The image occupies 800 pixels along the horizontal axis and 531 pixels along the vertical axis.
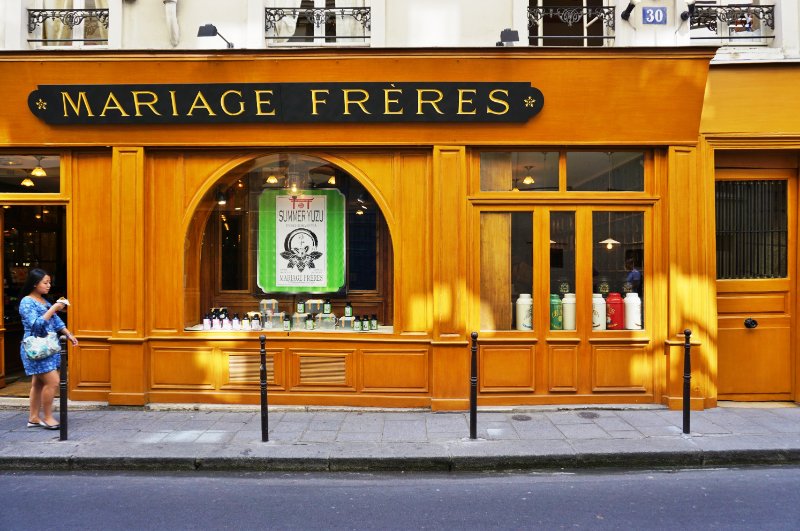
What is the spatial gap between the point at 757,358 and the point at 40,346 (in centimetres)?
947

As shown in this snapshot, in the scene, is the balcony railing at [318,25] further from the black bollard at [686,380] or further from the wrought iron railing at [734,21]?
the black bollard at [686,380]

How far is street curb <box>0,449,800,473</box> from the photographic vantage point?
5820mm

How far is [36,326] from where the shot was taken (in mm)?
6629

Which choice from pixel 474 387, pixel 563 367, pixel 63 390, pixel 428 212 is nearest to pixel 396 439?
pixel 474 387

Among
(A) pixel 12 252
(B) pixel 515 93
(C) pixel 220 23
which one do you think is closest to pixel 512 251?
(B) pixel 515 93

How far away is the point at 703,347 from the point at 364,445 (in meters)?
4.82

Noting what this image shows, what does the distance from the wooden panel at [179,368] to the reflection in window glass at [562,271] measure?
490cm

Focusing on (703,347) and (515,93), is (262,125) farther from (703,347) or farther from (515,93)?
(703,347)

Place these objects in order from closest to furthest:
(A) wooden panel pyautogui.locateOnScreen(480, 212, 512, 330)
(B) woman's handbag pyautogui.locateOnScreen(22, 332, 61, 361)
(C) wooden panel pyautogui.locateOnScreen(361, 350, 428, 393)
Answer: (B) woman's handbag pyautogui.locateOnScreen(22, 332, 61, 361) → (C) wooden panel pyautogui.locateOnScreen(361, 350, 428, 393) → (A) wooden panel pyautogui.locateOnScreen(480, 212, 512, 330)

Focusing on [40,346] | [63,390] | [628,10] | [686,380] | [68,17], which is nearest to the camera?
[63,390]

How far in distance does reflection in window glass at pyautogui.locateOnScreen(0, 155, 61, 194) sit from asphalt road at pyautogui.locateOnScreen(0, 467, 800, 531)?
4.14 m

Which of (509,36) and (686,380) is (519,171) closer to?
(509,36)

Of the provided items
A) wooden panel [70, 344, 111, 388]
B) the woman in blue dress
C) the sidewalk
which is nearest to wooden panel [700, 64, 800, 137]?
the sidewalk

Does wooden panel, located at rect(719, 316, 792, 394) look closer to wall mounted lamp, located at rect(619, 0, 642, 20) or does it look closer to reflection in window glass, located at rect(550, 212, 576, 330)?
reflection in window glass, located at rect(550, 212, 576, 330)
